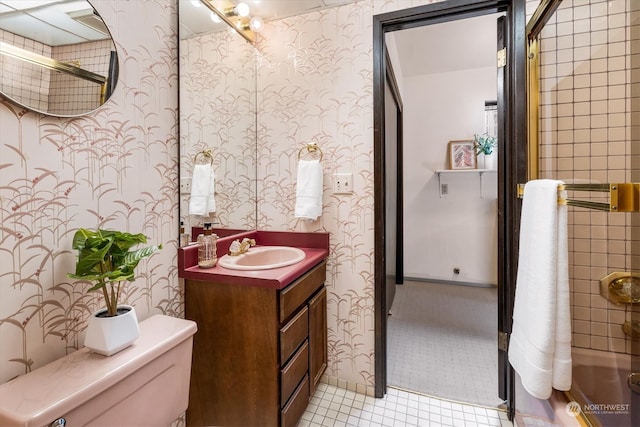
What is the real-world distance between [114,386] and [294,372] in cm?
73

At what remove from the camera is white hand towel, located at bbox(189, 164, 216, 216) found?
145 cm

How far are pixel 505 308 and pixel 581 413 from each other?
558mm

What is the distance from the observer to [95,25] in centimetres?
98

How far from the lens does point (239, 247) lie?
5.31ft

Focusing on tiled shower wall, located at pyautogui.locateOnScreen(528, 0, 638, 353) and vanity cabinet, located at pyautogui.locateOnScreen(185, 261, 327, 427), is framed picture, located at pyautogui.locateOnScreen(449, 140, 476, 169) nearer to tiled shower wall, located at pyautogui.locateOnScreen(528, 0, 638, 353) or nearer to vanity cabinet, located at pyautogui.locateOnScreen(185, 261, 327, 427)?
tiled shower wall, located at pyautogui.locateOnScreen(528, 0, 638, 353)

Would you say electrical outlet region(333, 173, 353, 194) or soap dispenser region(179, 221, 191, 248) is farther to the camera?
electrical outlet region(333, 173, 353, 194)

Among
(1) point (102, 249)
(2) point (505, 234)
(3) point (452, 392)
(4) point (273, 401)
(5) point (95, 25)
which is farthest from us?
(3) point (452, 392)

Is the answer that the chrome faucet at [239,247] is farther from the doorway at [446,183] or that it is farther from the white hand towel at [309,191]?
the doorway at [446,183]

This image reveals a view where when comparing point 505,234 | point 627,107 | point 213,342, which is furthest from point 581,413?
point 213,342

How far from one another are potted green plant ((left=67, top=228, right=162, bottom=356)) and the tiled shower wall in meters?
1.53

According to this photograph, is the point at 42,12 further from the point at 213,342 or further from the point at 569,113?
the point at 569,113

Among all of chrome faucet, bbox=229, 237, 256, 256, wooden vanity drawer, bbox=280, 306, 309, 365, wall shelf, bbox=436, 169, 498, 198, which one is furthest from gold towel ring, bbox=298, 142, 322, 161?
wall shelf, bbox=436, 169, 498, 198

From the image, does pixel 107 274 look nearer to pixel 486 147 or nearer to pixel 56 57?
pixel 56 57

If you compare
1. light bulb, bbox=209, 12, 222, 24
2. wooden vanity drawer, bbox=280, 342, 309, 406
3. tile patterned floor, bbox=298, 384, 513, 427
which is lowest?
tile patterned floor, bbox=298, 384, 513, 427
